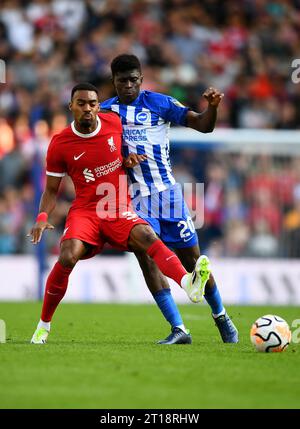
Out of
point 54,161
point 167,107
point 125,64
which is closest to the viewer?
point 54,161

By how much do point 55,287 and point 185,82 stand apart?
1153 cm

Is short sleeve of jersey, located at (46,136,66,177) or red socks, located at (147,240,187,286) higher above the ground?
short sleeve of jersey, located at (46,136,66,177)

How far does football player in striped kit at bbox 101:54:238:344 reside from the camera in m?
9.09

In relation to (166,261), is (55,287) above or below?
below

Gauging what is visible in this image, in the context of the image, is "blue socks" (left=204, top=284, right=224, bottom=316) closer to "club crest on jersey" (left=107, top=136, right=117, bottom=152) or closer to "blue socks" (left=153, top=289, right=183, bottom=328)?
"blue socks" (left=153, top=289, right=183, bottom=328)

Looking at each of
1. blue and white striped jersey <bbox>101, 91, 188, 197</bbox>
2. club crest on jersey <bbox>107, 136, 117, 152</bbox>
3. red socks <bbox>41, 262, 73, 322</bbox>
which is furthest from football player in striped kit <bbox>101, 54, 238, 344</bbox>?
red socks <bbox>41, 262, 73, 322</bbox>

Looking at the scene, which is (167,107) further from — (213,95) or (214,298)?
(214,298)

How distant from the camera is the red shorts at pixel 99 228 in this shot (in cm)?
880

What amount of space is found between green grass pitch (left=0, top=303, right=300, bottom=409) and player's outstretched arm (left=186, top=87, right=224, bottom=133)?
6.27 feet

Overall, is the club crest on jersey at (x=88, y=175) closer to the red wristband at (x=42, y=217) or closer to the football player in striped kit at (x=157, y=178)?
the football player in striped kit at (x=157, y=178)

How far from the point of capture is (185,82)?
19734 mm


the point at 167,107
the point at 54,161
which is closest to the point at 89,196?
the point at 54,161

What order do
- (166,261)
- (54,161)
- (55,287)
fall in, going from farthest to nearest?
(54,161)
(55,287)
(166,261)

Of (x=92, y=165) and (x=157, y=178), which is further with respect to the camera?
(x=157, y=178)
